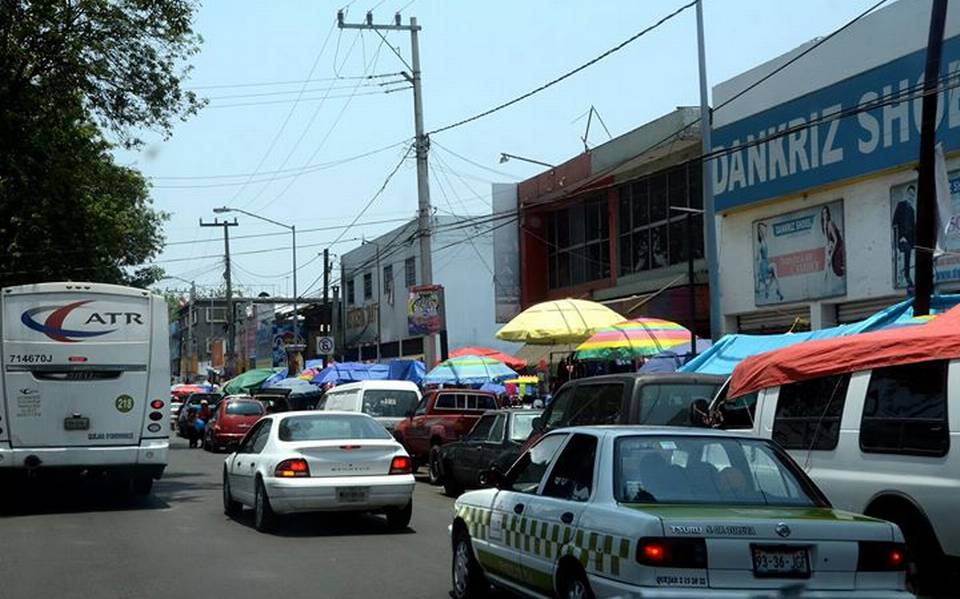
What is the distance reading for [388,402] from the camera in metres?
27.1

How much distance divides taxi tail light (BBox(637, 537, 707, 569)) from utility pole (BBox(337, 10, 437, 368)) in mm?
24697

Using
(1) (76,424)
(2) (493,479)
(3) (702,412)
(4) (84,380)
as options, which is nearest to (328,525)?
(1) (76,424)

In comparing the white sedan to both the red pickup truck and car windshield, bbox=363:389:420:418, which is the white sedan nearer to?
the red pickup truck

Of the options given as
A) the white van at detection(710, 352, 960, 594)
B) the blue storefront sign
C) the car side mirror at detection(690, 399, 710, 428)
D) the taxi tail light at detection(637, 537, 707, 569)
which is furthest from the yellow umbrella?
the taxi tail light at detection(637, 537, 707, 569)

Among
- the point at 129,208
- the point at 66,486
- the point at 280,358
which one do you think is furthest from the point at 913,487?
the point at 280,358

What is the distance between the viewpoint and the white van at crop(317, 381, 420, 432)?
26766mm

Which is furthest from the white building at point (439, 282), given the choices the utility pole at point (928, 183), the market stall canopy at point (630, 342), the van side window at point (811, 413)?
the van side window at point (811, 413)

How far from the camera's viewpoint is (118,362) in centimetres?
1739

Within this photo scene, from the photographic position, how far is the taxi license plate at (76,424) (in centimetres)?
1703

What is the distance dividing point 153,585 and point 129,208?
105 feet

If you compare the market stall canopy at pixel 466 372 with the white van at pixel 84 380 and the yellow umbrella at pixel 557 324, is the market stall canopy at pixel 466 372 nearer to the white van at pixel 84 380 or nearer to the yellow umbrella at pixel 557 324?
the yellow umbrella at pixel 557 324

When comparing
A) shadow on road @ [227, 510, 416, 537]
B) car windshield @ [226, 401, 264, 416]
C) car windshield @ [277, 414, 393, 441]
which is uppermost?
car windshield @ [277, 414, 393, 441]

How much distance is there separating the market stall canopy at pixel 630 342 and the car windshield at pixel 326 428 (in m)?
7.47

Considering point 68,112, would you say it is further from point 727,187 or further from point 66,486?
point 727,187
